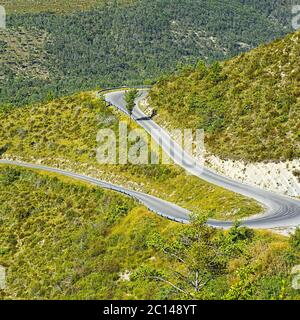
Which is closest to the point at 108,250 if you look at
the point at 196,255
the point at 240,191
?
the point at 240,191

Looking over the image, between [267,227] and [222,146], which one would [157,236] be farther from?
[222,146]

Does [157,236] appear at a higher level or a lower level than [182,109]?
higher

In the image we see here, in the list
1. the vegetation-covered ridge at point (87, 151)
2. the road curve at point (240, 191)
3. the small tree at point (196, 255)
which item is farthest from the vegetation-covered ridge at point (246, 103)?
the small tree at point (196, 255)

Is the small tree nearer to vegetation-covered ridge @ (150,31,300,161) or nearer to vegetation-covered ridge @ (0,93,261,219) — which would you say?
vegetation-covered ridge @ (0,93,261,219)

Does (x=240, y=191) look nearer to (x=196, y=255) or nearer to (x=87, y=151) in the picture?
(x=87, y=151)

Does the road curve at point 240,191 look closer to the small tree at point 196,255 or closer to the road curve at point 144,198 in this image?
the road curve at point 144,198

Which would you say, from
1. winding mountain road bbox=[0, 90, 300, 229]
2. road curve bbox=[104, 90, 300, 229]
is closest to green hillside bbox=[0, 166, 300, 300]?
winding mountain road bbox=[0, 90, 300, 229]
